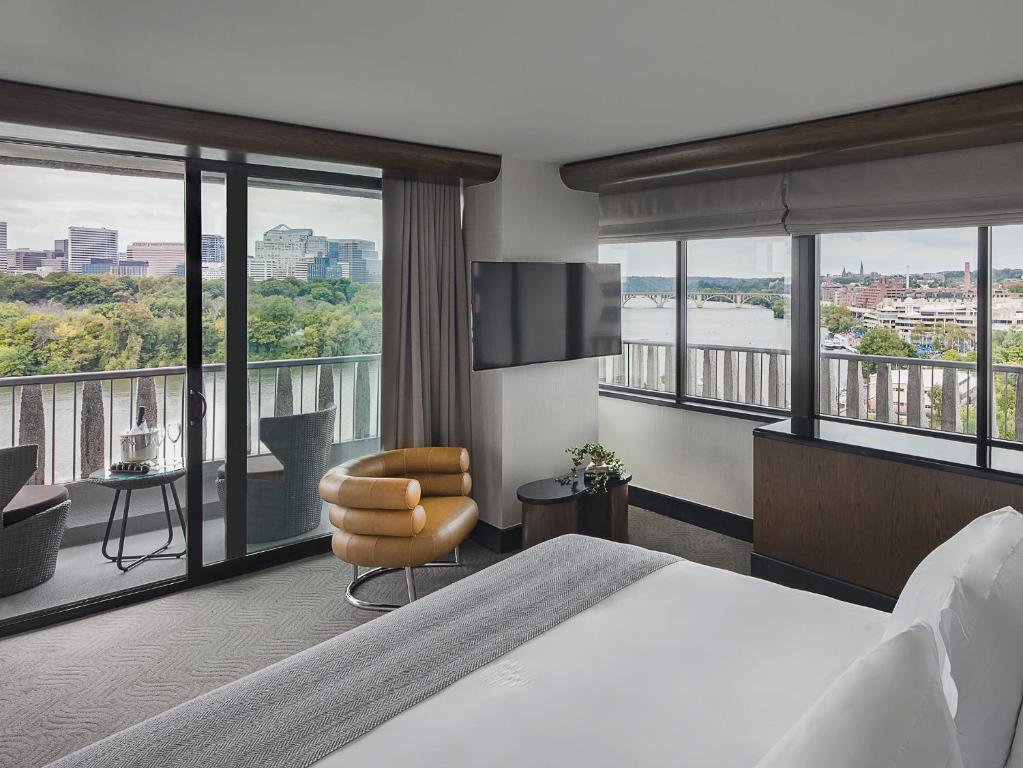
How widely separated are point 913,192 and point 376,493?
9.93 feet

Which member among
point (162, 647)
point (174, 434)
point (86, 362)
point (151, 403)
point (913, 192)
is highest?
point (913, 192)

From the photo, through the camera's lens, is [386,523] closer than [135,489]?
Yes

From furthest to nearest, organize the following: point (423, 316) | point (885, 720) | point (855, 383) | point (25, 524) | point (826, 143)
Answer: point (423, 316), point (855, 383), point (25, 524), point (826, 143), point (885, 720)

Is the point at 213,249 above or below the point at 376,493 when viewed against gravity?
above

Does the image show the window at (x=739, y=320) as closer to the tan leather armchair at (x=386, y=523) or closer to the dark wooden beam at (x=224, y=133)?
the dark wooden beam at (x=224, y=133)

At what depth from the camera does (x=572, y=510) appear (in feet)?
12.9

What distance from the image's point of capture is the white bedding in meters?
1.42

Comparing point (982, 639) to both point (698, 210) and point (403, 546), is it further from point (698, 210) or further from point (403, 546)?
point (698, 210)

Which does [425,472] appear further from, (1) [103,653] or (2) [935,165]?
(2) [935,165]

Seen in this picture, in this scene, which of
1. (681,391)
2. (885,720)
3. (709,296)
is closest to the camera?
(885,720)

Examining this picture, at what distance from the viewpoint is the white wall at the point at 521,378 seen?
4184 mm

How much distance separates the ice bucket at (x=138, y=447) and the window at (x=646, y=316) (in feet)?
10.7

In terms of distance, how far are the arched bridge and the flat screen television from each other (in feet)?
1.75

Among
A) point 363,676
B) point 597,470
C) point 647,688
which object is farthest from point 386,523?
point 647,688
